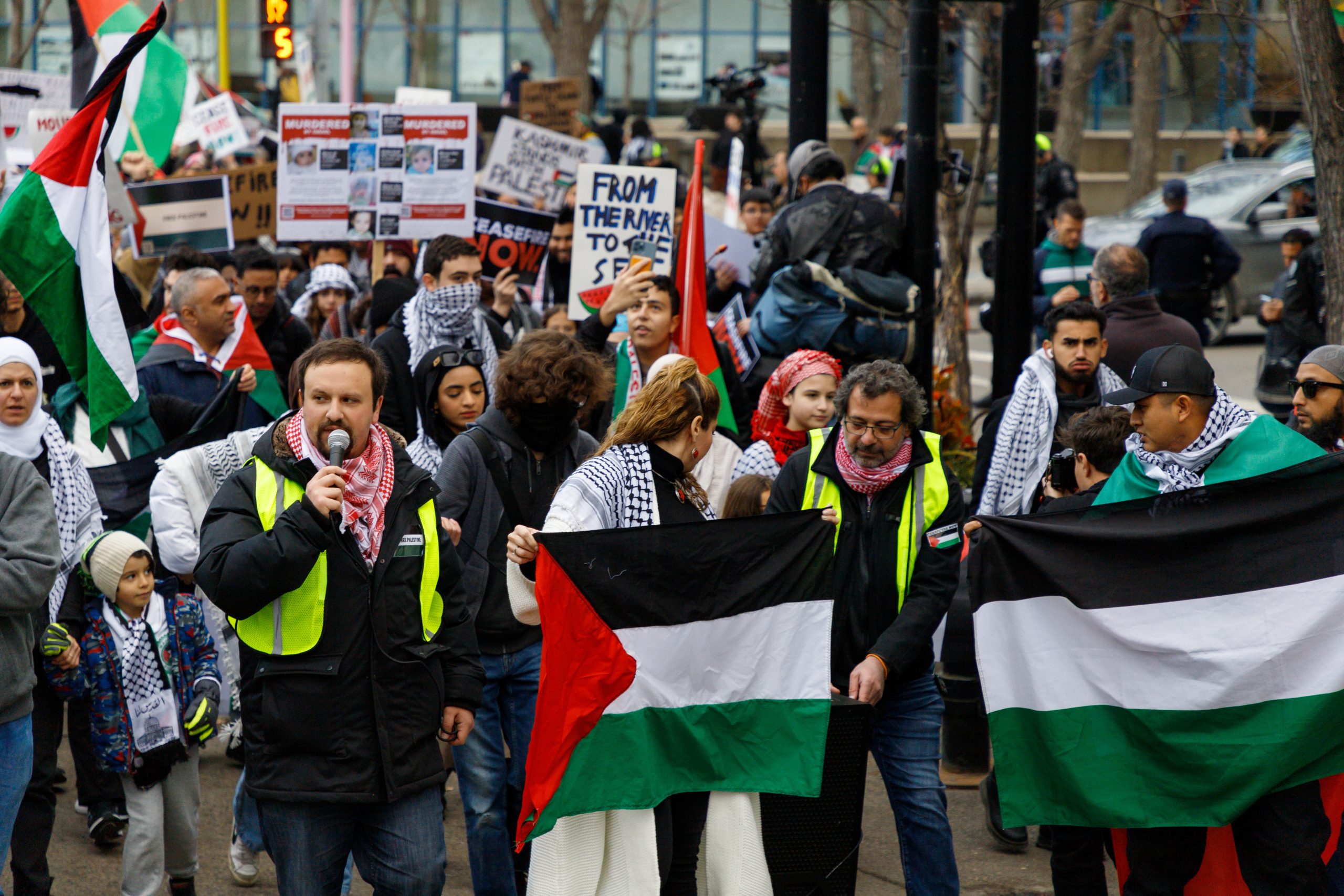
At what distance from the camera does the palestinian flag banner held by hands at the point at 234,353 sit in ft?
24.6

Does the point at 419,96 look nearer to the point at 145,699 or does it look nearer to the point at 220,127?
the point at 220,127

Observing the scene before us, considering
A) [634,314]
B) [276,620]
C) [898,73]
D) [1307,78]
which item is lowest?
[276,620]

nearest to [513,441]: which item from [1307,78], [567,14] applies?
[1307,78]

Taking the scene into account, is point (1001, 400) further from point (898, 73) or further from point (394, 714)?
point (898, 73)

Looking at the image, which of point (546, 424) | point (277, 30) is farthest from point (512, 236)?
point (277, 30)

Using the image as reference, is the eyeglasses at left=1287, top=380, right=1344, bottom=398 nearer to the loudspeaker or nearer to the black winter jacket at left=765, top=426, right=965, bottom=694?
the black winter jacket at left=765, top=426, right=965, bottom=694

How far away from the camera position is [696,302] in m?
7.65

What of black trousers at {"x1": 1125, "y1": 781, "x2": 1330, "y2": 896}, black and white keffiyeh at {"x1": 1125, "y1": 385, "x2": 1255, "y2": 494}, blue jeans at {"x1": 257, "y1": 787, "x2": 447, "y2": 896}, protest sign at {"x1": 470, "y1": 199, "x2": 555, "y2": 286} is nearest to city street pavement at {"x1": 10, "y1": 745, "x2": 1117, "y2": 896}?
black trousers at {"x1": 1125, "y1": 781, "x2": 1330, "y2": 896}

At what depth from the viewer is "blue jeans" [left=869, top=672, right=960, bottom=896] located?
5309mm

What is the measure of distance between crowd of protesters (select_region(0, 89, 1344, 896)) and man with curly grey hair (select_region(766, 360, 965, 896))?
0.04 ft

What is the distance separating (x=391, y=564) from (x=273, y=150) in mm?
14345

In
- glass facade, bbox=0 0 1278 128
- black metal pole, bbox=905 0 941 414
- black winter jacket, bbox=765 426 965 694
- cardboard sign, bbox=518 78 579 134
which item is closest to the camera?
black winter jacket, bbox=765 426 965 694

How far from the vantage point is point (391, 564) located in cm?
446

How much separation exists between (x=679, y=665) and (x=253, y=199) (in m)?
8.04
